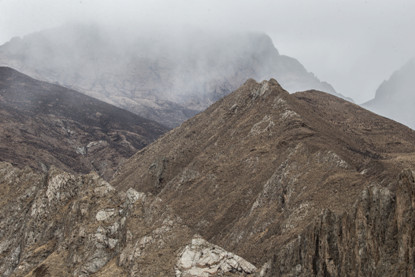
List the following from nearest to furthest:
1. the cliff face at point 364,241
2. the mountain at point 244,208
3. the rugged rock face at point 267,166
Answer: the cliff face at point 364,241 → the mountain at point 244,208 → the rugged rock face at point 267,166

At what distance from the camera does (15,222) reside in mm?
61094

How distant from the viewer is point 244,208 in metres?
57.8

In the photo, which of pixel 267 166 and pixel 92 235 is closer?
pixel 92 235

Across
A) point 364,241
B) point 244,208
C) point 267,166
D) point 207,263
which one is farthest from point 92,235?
point 364,241

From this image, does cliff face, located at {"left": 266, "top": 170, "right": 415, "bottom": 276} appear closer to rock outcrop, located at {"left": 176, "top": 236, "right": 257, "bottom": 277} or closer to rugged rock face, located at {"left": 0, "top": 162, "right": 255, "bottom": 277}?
rock outcrop, located at {"left": 176, "top": 236, "right": 257, "bottom": 277}

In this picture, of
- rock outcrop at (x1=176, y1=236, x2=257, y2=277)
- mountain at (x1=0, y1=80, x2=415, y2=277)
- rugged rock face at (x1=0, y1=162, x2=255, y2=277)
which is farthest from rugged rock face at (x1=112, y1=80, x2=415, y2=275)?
rugged rock face at (x1=0, y1=162, x2=255, y2=277)

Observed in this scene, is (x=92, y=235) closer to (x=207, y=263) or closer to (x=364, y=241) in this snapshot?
(x=207, y=263)

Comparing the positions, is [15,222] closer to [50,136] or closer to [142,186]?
[142,186]

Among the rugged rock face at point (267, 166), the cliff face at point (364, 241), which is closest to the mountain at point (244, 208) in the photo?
the cliff face at point (364, 241)

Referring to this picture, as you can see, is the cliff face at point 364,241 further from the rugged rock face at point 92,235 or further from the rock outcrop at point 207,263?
the rugged rock face at point 92,235

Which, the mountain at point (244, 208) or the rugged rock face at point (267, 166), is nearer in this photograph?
the mountain at point (244, 208)

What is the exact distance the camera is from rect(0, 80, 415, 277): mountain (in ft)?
95.5

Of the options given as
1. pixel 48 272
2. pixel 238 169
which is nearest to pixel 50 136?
pixel 238 169

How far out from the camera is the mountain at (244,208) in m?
29.1
